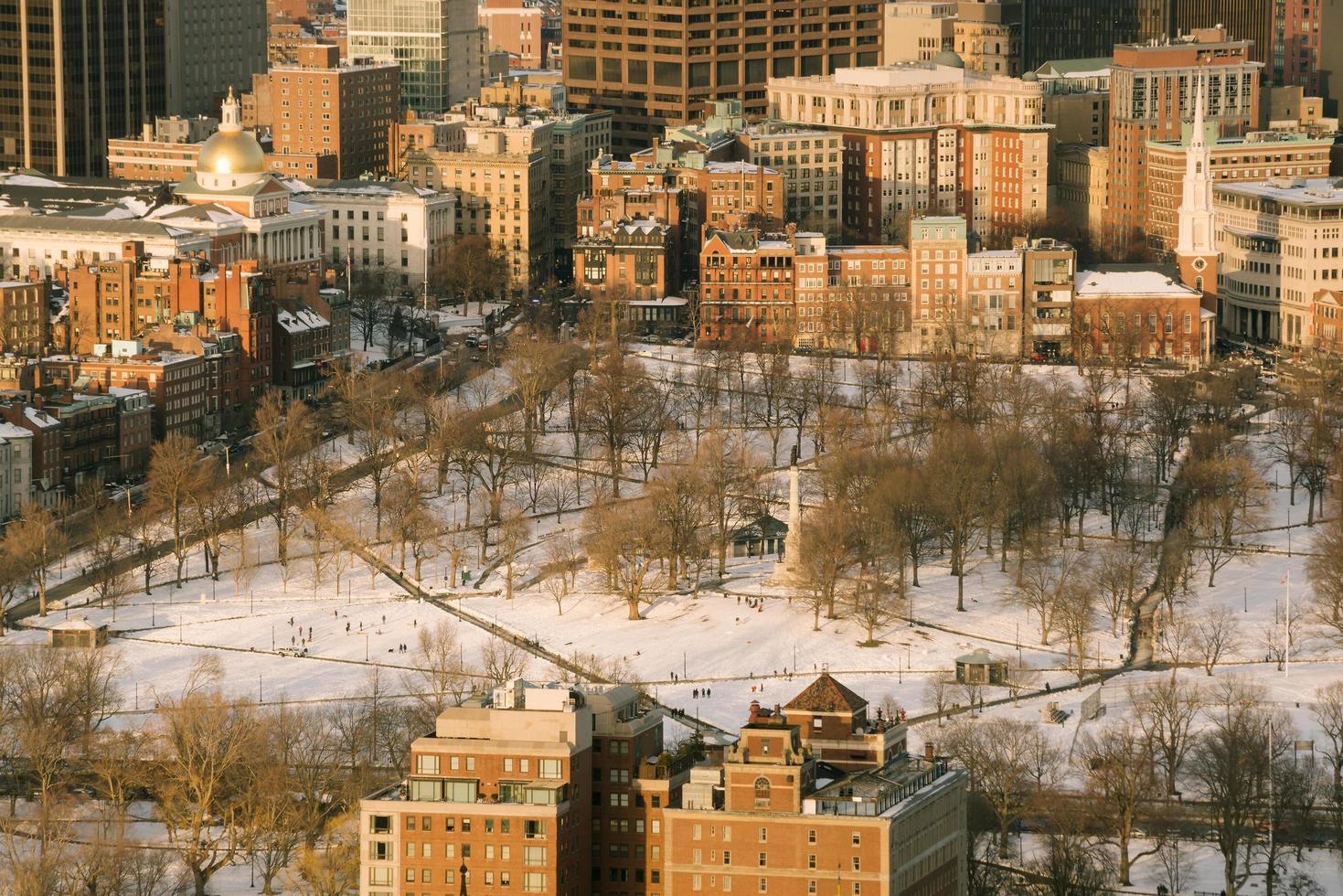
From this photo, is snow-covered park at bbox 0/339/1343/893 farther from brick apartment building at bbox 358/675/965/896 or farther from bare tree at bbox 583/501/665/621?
brick apartment building at bbox 358/675/965/896

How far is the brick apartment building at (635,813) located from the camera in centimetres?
14175

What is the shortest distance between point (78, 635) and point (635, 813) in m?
48.9

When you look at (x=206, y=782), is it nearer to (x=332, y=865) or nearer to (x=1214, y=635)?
(x=332, y=865)

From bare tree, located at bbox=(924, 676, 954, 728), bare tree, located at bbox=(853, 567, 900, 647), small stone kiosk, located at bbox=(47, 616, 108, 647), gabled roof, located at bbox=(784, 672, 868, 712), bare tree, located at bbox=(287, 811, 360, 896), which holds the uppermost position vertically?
gabled roof, located at bbox=(784, 672, 868, 712)

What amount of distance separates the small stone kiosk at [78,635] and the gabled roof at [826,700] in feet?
150

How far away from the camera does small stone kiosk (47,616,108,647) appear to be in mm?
188750

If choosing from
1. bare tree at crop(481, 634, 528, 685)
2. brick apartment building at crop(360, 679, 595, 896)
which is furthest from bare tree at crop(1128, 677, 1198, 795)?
brick apartment building at crop(360, 679, 595, 896)

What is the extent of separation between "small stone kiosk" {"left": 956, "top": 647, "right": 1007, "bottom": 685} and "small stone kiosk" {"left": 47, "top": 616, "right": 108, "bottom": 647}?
34069 mm

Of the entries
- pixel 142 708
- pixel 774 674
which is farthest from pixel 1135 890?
pixel 142 708

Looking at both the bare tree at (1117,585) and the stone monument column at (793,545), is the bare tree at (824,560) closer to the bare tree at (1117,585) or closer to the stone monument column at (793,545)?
the stone monument column at (793,545)

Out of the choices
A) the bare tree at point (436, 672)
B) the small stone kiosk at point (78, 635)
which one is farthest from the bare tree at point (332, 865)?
the small stone kiosk at point (78, 635)

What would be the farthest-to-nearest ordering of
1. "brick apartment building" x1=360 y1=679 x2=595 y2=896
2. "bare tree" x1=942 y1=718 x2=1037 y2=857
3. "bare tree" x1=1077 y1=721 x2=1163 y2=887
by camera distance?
"bare tree" x1=942 y1=718 x2=1037 y2=857, "bare tree" x1=1077 y1=721 x2=1163 y2=887, "brick apartment building" x1=360 y1=679 x2=595 y2=896

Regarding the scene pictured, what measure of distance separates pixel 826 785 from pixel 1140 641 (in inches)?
1831

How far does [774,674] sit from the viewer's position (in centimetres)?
18325
